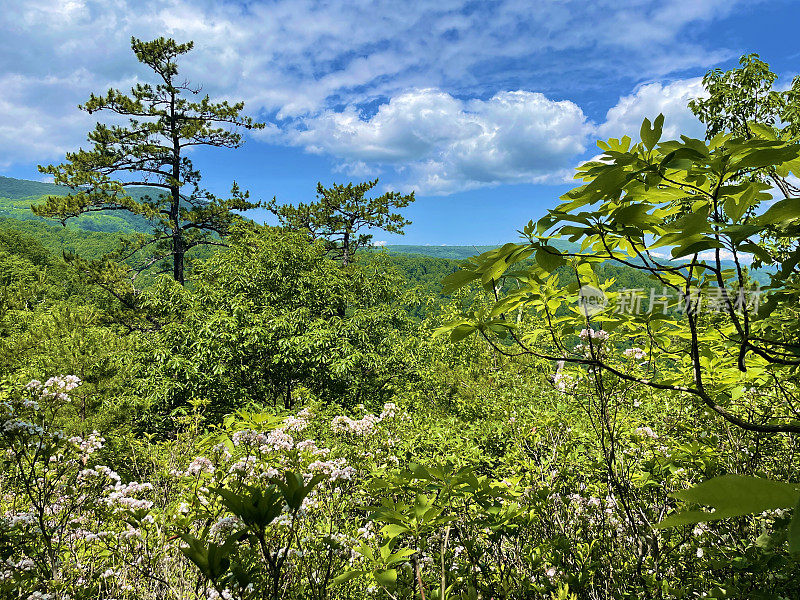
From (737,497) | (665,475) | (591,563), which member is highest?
(737,497)

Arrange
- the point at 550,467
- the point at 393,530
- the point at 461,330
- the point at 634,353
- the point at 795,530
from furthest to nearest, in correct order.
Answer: the point at 550,467
the point at 634,353
the point at 393,530
the point at 461,330
the point at 795,530

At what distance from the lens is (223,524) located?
1.86 meters

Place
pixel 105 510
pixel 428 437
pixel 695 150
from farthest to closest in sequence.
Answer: pixel 428 437 → pixel 105 510 → pixel 695 150

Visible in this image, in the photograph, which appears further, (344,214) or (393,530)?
(344,214)

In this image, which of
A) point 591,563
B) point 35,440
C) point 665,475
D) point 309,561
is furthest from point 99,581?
point 665,475

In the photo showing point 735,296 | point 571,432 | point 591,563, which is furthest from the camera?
point 571,432

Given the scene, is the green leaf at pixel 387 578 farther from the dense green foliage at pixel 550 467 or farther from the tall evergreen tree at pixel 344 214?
the tall evergreen tree at pixel 344 214

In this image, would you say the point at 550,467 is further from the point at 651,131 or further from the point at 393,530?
the point at 651,131

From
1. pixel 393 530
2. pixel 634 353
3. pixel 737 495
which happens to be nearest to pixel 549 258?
pixel 737 495

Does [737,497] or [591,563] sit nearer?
[737,497]

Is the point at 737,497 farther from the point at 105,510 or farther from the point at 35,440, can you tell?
the point at 105,510

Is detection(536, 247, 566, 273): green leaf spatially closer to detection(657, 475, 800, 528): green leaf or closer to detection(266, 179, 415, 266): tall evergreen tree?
detection(657, 475, 800, 528): green leaf

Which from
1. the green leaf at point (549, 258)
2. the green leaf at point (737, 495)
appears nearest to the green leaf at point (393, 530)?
the green leaf at point (549, 258)

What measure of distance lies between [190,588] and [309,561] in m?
0.97
